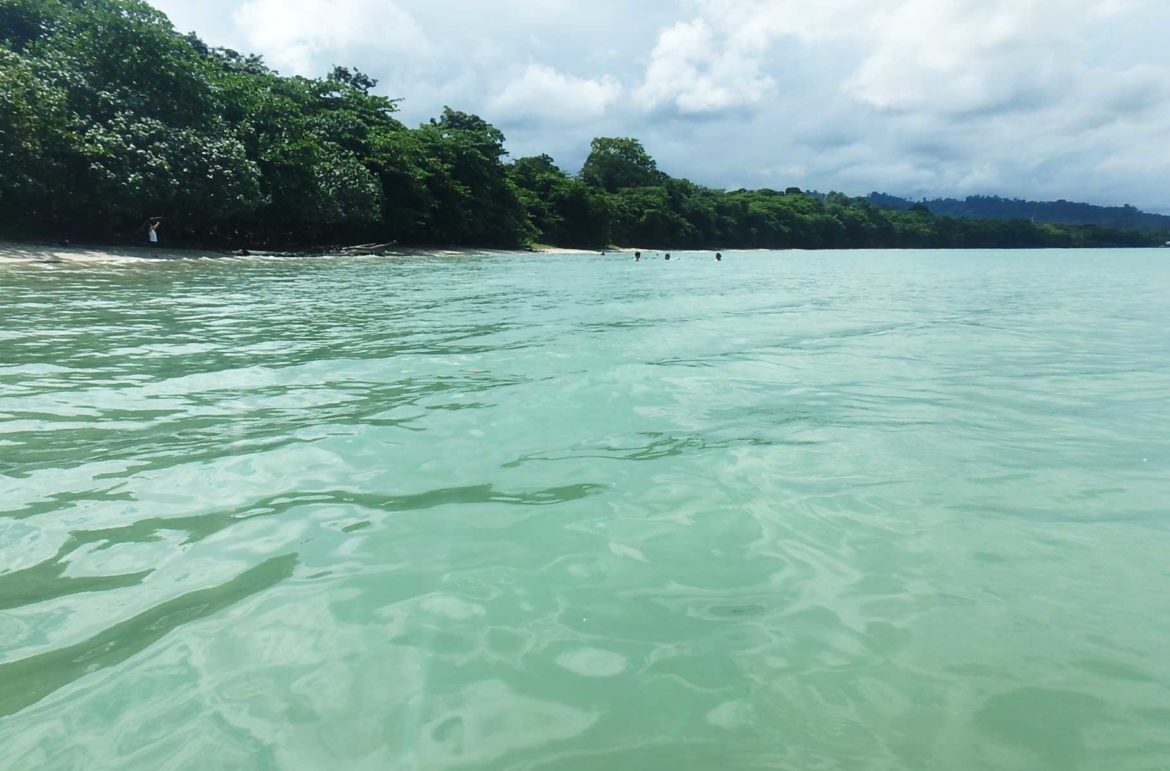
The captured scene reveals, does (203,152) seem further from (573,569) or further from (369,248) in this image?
(573,569)

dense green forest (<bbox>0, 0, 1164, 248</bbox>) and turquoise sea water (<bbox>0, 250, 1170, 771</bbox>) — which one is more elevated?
dense green forest (<bbox>0, 0, 1164, 248</bbox>)

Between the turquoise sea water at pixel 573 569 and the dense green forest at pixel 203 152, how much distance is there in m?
20.9

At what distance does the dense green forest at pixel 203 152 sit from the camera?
2448 centimetres

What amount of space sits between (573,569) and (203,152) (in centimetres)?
3055

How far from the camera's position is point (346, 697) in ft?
8.75

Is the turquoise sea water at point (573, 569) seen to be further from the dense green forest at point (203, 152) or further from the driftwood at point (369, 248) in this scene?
the driftwood at point (369, 248)

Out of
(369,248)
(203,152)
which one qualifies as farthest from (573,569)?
(369,248)

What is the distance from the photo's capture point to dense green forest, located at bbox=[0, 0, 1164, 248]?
2448 cm

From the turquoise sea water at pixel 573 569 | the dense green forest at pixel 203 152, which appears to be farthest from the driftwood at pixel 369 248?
the turquoise sea water at pixel 573 569

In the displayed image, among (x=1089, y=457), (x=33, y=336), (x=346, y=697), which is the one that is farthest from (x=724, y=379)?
(x=33, y=336)

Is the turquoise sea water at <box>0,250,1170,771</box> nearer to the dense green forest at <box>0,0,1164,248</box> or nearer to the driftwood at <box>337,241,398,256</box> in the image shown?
the dense green forest at <box>0,0,1164,248</box>

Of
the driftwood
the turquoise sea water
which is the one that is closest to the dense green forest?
the driftwood

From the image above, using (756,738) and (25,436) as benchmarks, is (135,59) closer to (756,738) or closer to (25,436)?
(25,436)

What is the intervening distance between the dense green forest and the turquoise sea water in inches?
821
